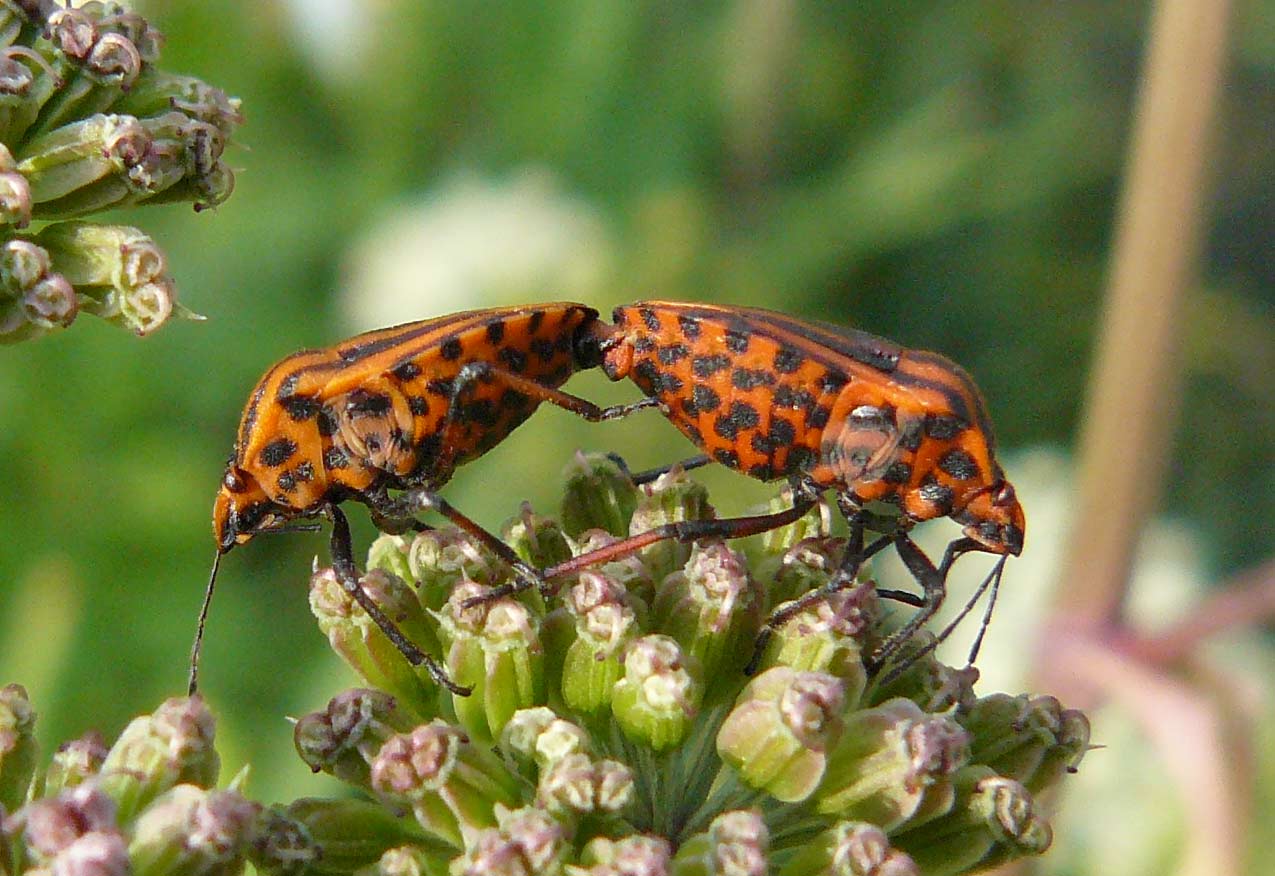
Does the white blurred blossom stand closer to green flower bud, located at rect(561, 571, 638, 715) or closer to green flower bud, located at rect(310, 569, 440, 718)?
green flower bud, located at rect(310, 569, 440, 718)

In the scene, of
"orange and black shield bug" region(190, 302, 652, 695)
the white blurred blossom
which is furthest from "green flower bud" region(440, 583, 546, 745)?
the white blurred blossom

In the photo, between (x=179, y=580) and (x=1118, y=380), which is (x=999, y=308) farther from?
(x=179, y=580)

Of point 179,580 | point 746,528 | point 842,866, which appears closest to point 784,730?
point 842,866

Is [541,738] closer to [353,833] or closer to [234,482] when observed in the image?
[353,833]

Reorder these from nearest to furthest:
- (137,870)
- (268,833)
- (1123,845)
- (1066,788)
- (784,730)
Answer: (137,870) → (268,833) → (784,730) → (1066,788) → (1123,845)

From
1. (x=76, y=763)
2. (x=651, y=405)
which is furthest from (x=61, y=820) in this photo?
(x=651, y=405)

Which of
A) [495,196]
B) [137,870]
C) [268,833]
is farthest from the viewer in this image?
[495,196]
